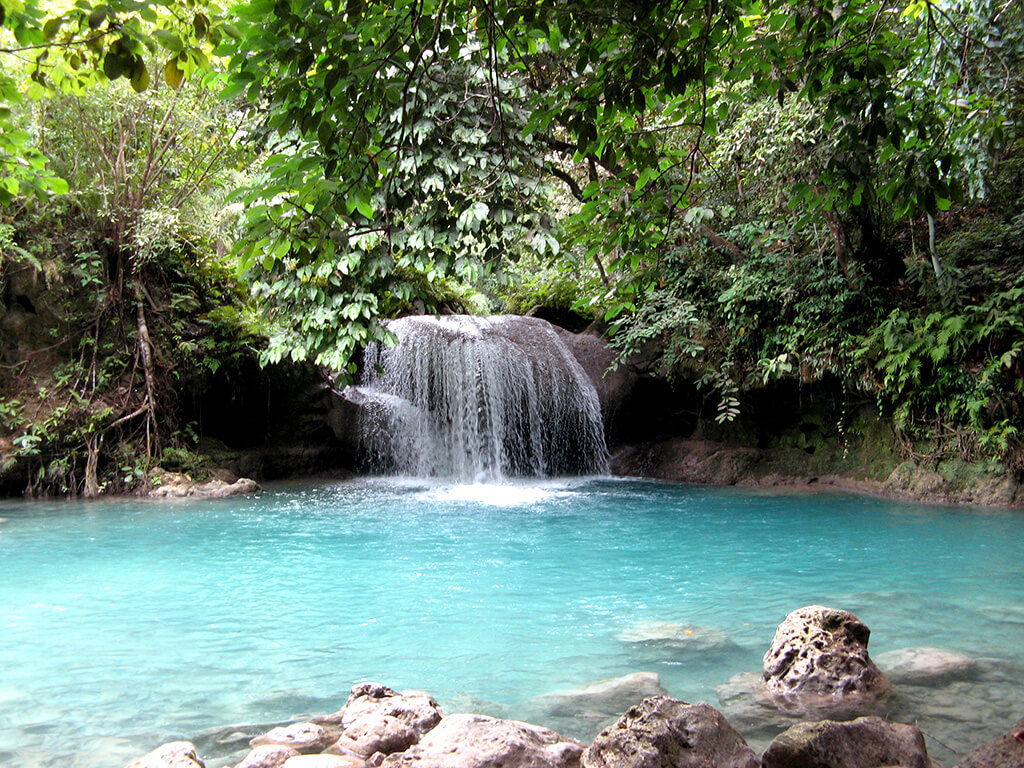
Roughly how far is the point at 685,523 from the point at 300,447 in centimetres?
729

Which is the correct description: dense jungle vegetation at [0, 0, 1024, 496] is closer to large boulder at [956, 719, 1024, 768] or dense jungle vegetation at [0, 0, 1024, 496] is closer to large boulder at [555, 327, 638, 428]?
large boulder at [555, 327, 638, 428]

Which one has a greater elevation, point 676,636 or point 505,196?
point 505,196

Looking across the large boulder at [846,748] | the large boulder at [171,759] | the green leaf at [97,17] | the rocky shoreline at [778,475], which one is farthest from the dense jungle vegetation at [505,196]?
the large boulder at [846,748]

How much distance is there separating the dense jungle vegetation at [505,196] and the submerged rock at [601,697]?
6.20 feet

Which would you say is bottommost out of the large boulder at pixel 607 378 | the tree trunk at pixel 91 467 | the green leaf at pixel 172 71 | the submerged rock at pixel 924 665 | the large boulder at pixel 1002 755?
the submerged rock at pixel 924 665

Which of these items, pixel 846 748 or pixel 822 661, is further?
pixel 822 661

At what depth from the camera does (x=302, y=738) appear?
122 inches

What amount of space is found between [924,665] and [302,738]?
3.15 m

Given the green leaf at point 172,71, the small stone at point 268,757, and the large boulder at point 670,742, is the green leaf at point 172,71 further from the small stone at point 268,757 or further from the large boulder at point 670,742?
the large boulder at point 670,742

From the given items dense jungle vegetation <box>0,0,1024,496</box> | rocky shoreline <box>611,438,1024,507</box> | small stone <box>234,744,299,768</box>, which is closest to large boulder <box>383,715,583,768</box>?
small stone <box>234,744,299,768</box>

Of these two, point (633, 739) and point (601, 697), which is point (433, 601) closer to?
point (601, 697)

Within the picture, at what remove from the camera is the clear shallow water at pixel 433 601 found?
381 cm

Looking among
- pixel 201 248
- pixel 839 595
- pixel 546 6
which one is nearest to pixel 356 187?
pixel 546 6

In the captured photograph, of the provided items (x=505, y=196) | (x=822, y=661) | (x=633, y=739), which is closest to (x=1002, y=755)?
(x=633, y=739)
